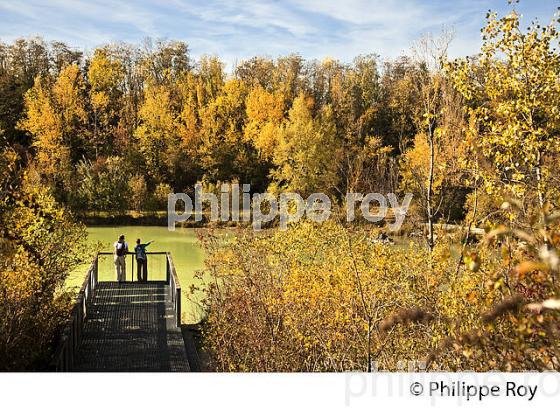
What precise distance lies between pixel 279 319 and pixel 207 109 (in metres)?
20.8

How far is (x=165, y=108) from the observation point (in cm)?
2475

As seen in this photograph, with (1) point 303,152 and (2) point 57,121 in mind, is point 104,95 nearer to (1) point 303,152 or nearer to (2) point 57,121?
(2) point 57,121

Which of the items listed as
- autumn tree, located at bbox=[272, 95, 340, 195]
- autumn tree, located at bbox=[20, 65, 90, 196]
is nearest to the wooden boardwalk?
autumn tree, located at bbox=[20, 65, 90, 196]

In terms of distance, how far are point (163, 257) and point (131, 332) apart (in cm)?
653

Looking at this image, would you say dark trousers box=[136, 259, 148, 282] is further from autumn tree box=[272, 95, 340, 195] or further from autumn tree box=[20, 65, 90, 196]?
autumn tree box=[272, 95, 340, 195]

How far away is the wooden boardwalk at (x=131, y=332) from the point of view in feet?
21.7

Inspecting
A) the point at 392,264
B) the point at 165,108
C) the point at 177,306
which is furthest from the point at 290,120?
the point at 392,264

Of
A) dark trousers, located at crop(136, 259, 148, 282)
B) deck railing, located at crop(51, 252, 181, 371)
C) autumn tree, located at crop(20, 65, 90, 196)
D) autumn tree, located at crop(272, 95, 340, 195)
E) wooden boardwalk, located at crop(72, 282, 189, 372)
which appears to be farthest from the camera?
autumn tree, located at crop(272, 95, 340, 195)

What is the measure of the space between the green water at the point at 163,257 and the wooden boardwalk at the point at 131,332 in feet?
1.41

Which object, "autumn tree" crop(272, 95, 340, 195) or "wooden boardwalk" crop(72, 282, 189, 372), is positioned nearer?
"wooden boardwalk" crop(72, 282, 189, 372)

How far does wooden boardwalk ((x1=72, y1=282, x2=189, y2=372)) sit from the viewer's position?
6.63 meters

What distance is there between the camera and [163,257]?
555 inches

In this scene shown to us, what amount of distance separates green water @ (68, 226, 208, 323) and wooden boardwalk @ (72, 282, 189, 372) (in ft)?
1.41

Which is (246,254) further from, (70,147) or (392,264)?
(70,147)
